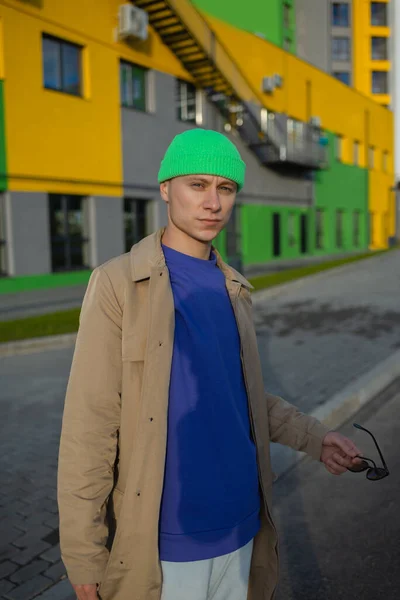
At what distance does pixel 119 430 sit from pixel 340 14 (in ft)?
200

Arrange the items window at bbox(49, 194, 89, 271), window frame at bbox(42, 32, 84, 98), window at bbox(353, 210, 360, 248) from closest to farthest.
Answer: window frame at bbox(42, 32, 84, 98), window at bbox(49, 194, 89, 271), window at bbox(353, 210, 360, 248)

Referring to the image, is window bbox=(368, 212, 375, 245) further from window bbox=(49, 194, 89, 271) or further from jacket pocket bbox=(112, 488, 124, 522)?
jacket pocket bbox=(112, 488, 124, 522)

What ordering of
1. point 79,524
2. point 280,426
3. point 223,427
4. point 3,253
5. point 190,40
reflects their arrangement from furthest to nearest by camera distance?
point 190,40 < point 3,253 < point 280,426 < point 223,427 < point 79,524

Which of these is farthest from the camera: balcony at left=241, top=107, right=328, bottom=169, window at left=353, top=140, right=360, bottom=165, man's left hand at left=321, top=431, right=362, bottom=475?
window at left=353, top=140, right=360, bottom=165

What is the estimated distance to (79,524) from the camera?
173 cm

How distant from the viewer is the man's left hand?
6.89ft

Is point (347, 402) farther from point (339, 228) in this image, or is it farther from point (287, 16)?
point (287, 16)

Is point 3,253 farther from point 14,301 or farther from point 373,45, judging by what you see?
point 373,45

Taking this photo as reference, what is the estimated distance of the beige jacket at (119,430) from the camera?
1.74 meters

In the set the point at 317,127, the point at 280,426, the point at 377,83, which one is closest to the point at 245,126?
the point at 317,127

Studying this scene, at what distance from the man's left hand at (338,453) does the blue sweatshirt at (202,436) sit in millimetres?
380

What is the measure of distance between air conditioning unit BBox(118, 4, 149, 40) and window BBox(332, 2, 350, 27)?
4392cm

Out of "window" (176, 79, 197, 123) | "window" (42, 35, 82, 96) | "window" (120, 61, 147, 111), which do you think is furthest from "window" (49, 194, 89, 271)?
"window" (176, 79, 197, 123)

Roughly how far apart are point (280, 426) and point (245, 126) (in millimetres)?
22836
